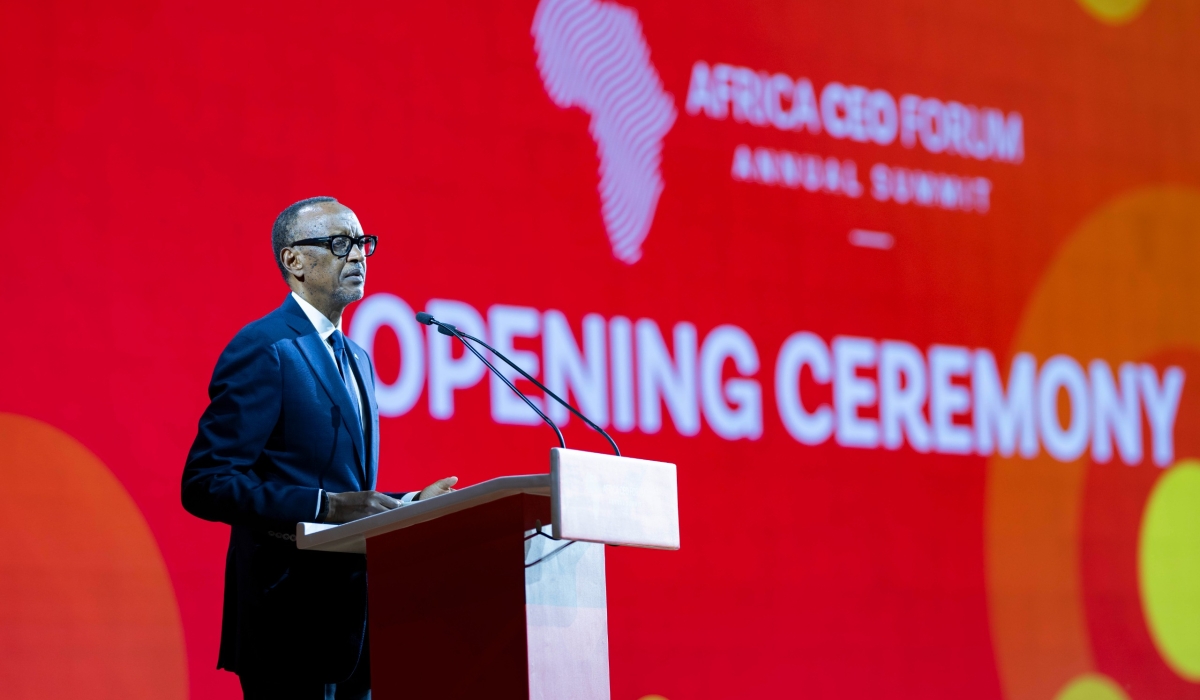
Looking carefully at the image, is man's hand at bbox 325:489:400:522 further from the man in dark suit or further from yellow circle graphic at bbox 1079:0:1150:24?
yellow circle graphic at bbox 1079:0:1150:24

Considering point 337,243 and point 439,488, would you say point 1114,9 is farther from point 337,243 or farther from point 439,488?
point 439,488

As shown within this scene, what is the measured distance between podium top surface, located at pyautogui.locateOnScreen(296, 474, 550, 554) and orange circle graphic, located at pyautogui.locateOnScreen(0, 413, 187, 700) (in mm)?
1358

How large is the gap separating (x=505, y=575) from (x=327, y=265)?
799mm

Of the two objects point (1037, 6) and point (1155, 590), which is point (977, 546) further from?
point (1037, 6)

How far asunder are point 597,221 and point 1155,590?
2391 mm

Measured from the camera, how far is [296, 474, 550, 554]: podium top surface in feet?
6.81

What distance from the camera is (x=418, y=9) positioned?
4.13m

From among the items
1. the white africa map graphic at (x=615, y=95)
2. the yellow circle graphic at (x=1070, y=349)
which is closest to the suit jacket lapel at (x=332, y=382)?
the white africa map graphic at (x=615, y=95)

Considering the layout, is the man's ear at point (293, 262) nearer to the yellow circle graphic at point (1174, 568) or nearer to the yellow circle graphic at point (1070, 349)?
the yellow circle graphic at point (1070, 349)

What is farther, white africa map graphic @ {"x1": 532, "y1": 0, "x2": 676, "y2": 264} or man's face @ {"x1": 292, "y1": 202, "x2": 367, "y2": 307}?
white africa map graphic @ {"x1": 532, "y1": 0, "x2": 676, "y2": 264}

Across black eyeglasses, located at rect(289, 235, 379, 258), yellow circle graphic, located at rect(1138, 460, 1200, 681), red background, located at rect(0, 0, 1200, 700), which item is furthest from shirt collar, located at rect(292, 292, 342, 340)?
yellow circle graphic, located at rect(1138, 460, 1200, 681)

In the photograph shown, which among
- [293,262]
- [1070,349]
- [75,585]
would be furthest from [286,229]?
[1070,349]

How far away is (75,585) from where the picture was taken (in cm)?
347

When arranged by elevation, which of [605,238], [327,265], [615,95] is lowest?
[327,265]
